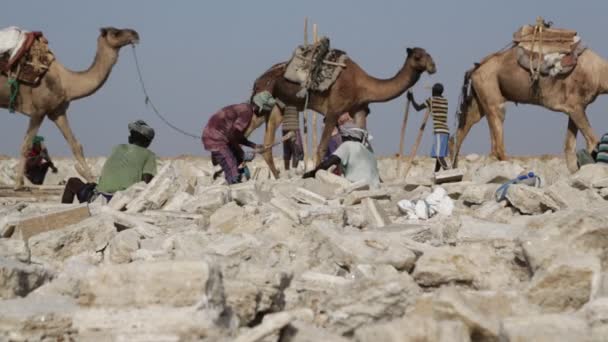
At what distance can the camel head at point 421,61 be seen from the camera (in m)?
16.0

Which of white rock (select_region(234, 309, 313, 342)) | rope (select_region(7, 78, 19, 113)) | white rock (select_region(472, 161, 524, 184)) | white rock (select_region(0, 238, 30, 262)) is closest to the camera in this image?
white rock (select_region(234, 309, 313, 342))

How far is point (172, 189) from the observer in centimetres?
938

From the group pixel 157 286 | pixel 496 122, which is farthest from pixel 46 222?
pixel 496 122

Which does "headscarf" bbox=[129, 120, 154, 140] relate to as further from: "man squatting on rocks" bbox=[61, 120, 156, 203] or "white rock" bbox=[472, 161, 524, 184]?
"white rock" bbox=[472, 161, 524, 184]

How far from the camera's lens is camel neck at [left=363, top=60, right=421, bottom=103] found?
16.0 m

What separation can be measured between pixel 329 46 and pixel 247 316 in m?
11.2

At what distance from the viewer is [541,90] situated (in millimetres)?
14875

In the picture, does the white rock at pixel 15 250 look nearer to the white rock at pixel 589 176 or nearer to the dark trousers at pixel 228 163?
the dark trousers at pixel 228 163

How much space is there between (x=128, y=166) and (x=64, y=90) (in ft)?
20.6

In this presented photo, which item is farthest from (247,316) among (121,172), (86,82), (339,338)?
(86,82)

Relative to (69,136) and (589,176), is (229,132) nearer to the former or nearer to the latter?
(589,176)

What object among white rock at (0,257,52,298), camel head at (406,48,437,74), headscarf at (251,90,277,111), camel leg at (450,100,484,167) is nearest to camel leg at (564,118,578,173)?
camel leg at (450,100,484,167)

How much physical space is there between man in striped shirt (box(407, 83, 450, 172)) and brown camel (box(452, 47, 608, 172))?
0.72 metres

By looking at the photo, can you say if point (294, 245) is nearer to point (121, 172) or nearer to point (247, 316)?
point (247, 316)
